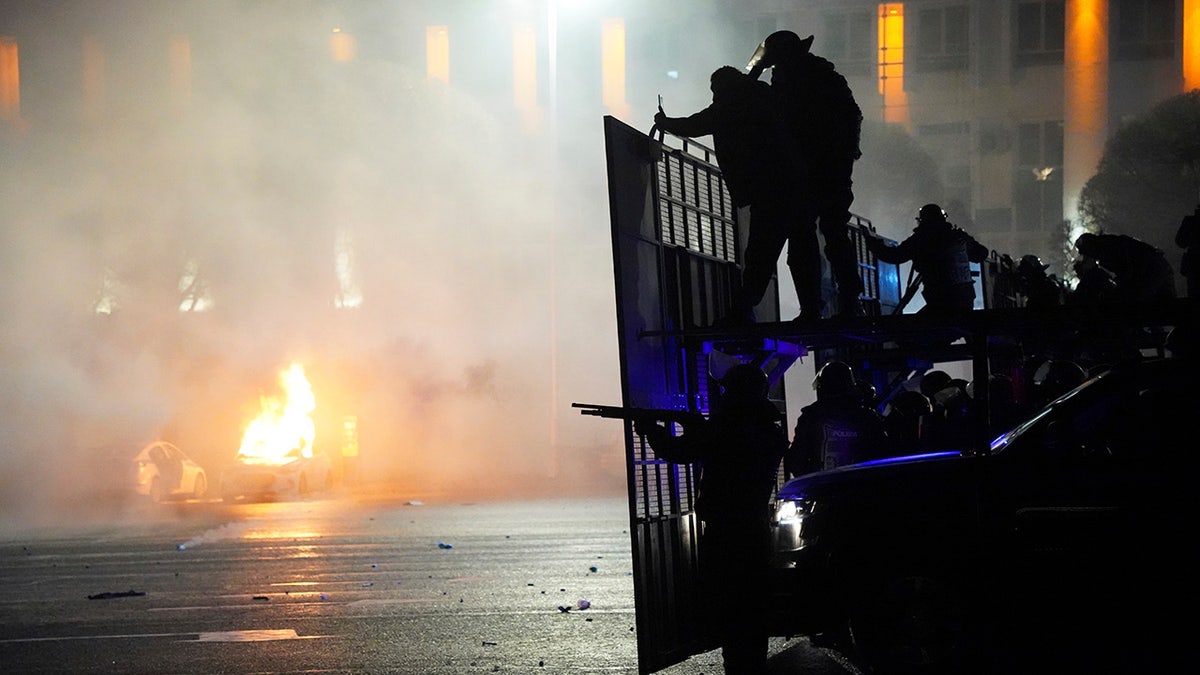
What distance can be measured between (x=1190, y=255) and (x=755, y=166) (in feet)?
7.53

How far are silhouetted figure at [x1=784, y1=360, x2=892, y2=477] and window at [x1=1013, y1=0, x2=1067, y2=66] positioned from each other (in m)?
38.1

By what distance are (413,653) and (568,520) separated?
11181 mm

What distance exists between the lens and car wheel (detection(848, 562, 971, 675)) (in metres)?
6.33

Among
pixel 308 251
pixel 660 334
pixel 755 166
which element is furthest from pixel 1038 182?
pixel 660 334

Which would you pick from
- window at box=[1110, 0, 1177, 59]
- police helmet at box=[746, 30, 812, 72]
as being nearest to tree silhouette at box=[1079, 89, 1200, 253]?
window at box=[1110, 0, 1177, 59]

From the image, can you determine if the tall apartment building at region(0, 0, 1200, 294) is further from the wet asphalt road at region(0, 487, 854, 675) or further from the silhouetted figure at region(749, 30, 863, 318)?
the silhouetted figure at region(749, 30, 863, 318)

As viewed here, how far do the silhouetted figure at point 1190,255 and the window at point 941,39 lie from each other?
130ft

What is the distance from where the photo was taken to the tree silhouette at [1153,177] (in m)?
30.9

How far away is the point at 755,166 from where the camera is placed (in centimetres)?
752

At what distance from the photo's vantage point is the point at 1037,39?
4434 centimetres

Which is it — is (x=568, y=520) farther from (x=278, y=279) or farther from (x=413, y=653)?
(x=278, y=279)

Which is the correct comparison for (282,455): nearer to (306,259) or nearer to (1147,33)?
(306,259)

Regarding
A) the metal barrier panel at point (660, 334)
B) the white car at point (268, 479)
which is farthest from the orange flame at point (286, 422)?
the metal barrier panel at point (660, 334)

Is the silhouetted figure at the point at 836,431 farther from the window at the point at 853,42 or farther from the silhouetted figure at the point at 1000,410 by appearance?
the window at the point at 853,42
